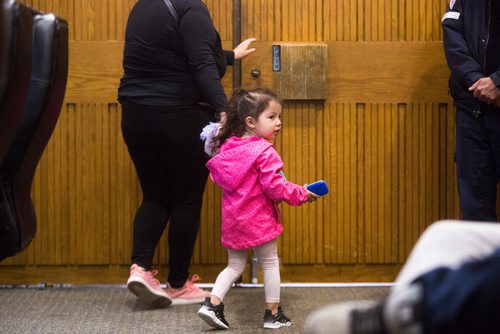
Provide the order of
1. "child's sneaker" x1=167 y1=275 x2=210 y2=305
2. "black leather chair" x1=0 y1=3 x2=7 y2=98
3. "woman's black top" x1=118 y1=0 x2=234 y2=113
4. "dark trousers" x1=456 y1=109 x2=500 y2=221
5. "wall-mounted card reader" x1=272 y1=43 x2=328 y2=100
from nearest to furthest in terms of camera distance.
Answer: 1. "black leather chair" x1=0 y1=3 x2=7 y2=98
2. "woman's black top" x1=118 y1=0 x2=234 y2=113
3. "dark trousers" x1=456 y1=109 x2=500 y2=221
4. "child's sneaker" x1=167 y1=275 x2=210 y2=305
5. "wall-mounted card reader" x1=272 y1=43 x2=328 y2=100

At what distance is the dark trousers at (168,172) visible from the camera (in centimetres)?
338

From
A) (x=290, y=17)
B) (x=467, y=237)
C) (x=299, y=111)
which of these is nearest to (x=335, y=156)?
(x=299, y=111)

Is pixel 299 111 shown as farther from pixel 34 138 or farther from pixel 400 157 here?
pixel 34 138

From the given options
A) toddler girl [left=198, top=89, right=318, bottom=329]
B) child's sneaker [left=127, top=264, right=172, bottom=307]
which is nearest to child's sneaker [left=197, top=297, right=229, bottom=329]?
toddler girl [left=198, top=89, right=318, bottom=329]

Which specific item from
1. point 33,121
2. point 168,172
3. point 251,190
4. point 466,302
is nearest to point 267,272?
point 251,190

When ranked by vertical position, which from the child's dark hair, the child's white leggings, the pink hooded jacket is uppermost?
the child's dark hair

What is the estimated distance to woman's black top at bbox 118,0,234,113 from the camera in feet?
10.7

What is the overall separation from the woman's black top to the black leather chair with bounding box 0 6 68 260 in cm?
109

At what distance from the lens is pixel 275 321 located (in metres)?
3.17

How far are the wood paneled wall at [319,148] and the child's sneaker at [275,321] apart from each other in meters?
0.75

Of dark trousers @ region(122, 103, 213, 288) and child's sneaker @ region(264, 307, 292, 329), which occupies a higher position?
dark trousers @ region(122, 103, 213, 288)

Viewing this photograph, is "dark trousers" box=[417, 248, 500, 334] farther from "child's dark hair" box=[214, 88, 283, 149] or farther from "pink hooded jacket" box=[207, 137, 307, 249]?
"child's dark hair" box=[214, 88, 283, 149]

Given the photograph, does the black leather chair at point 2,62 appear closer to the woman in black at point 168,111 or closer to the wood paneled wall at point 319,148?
the woman in black at point 168,111

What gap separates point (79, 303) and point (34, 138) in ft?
5.13
